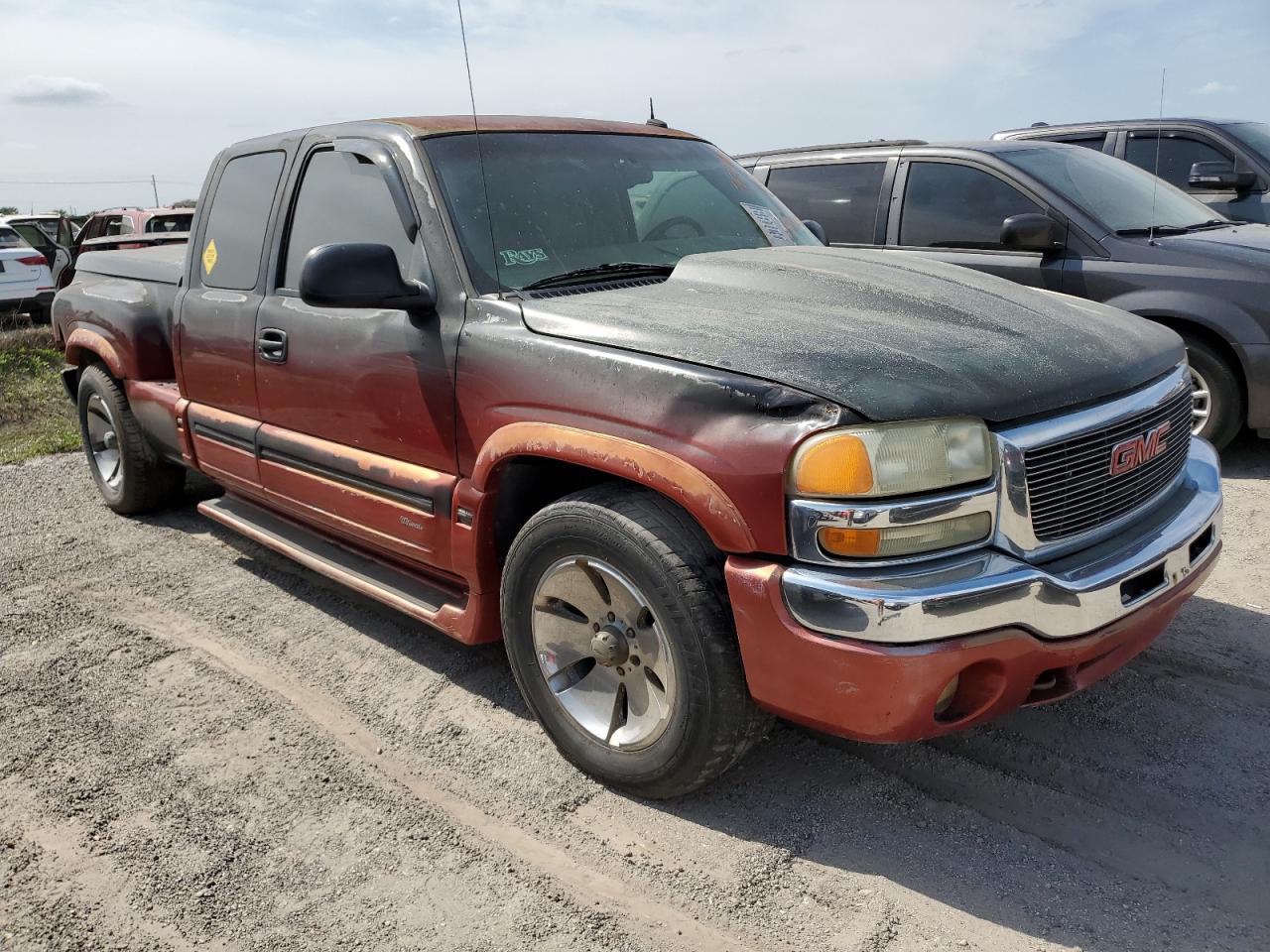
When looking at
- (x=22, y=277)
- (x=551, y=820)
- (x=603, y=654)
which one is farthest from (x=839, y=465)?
(x=22, y=277)

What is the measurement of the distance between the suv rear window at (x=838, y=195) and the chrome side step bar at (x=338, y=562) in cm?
390

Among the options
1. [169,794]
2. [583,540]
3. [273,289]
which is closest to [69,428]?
[273,289]

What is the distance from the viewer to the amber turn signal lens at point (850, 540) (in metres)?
2.30

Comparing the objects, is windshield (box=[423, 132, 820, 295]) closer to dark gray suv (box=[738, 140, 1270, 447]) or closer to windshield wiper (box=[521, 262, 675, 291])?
windshield wiper (box=[521, 262, 675, 291])

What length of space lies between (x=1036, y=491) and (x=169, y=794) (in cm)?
250

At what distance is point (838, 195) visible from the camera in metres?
6.85

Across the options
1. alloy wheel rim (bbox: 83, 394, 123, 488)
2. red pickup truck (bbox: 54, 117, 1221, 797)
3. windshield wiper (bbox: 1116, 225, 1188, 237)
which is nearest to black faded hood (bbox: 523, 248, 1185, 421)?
red pickup truck (bbox: 54, 117, 1221, 797)

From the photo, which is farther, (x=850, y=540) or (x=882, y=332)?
(x=882, y=332)

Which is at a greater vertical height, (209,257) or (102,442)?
(209,257)

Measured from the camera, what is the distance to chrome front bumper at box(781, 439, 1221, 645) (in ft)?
7.40

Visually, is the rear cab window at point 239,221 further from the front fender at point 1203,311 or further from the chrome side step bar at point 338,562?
the front fender at point 1203,311

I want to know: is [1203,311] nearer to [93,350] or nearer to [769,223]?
[769,223]

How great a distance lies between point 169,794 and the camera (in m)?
2.98

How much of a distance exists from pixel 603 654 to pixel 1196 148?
7313mm
